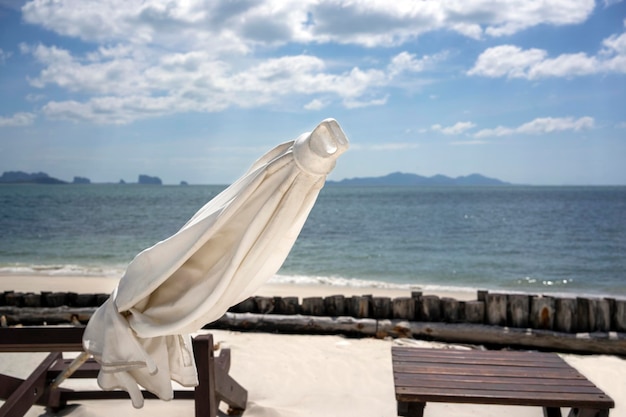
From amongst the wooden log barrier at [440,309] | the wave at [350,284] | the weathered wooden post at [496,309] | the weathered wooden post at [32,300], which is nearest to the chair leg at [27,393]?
the wooden log barrier at [440,309]

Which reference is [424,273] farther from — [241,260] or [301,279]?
[241,260]

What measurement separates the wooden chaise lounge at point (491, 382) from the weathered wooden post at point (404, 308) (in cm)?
265

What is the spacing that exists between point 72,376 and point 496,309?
4707 mm

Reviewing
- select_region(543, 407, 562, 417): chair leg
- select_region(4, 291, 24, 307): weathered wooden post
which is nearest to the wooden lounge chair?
select_region(543, 407, 562, 417): chair leg

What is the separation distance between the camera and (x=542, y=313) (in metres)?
6.69

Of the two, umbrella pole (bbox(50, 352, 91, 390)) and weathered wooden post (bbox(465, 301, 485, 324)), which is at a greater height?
umbrella pole (bbox(50, 352, 91, 390))

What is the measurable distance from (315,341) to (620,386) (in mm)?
3133

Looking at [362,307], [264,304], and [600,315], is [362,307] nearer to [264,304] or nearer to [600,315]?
[264,304]

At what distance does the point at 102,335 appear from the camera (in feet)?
9.21

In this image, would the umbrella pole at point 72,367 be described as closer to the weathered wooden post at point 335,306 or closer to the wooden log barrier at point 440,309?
the wooden log barrier at point 440,309

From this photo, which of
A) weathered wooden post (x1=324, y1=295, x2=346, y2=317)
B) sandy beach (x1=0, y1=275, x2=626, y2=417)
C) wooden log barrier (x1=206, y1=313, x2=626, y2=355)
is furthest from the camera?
weathered wooden post (x1=324, y1=295, x2=346, y2=317)

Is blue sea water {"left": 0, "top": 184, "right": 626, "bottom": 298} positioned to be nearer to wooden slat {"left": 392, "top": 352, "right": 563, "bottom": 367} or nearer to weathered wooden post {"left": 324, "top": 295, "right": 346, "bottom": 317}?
weathered wooden post {"left": 324, "top": 295, "right": 346, "bottom": 317}

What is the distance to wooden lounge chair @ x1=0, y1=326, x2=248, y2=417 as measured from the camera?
2943 millimetres

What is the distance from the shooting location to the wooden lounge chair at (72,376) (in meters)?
2.94
